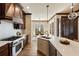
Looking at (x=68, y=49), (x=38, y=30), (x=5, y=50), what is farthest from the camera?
(x=38, y=30)

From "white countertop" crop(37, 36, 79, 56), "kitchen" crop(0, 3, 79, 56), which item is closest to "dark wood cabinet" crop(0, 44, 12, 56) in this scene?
"kitchen" crop(0, 3, 79, 56)

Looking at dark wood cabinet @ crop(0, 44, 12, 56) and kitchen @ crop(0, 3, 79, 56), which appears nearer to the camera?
dark wood cabinet @ crop(0, 44, 12, 56)

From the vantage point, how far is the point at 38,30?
12016 mm

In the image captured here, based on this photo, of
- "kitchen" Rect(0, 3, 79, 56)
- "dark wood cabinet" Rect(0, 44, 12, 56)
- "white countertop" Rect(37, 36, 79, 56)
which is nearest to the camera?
"white countertop" Rect(37, 36, 79, 56)

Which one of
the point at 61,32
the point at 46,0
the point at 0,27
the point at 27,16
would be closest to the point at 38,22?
the point at 27,16

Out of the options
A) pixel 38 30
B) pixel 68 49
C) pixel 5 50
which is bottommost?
pixel 5 50

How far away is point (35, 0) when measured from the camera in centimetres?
79

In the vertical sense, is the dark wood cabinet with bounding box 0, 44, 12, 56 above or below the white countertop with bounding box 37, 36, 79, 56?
below

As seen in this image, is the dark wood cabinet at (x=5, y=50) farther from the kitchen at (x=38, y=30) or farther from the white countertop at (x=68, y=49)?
the white countertop at (x=68, y=49)

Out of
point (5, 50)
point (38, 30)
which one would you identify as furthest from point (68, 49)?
point (38, 30)

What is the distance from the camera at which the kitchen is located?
2784 mm

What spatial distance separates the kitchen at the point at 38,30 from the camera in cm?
278

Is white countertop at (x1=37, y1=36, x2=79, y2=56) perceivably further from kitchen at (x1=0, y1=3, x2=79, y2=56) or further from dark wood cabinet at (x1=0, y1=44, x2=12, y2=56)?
dark wood cabinet at (x1=0, y1=44, x2=12, y2=56)

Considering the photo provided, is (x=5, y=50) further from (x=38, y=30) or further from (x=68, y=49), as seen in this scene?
(x=38, y=30)
